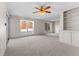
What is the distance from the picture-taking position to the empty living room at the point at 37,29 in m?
3.40

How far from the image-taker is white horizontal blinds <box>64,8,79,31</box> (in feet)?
15.8

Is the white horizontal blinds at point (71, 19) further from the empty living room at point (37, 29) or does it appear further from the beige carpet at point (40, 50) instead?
the beige carpet at point (40, 50)

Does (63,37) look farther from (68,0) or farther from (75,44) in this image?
(68,0)

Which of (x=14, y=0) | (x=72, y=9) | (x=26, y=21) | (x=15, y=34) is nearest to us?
(x=14, y=0)

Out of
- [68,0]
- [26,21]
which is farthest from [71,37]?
[26,21]

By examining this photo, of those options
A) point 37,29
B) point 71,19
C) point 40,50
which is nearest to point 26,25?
point 37,29

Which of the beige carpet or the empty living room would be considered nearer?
the beige carpet

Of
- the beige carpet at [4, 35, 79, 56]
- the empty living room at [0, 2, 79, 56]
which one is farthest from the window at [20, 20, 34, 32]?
the beige carpet at [4, 35, 79, 56]

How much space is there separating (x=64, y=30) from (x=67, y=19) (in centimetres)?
74

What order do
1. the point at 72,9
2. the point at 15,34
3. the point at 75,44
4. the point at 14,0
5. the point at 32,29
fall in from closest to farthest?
the point at 14,0, the point at 75,44, the point at 72,9, the point at 15,34, the point at 32,29

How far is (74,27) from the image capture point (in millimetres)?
5051

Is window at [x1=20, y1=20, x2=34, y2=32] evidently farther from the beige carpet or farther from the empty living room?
the beige carpet

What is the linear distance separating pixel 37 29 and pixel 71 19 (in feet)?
19.5

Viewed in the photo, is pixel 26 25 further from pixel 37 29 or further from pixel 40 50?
pixel 40 50
